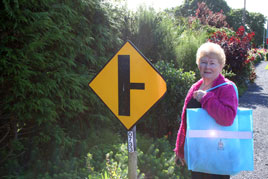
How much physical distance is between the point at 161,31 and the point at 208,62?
16.2 ft

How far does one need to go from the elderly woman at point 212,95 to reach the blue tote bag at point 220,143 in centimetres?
6

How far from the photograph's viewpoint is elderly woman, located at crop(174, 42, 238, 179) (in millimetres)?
1902

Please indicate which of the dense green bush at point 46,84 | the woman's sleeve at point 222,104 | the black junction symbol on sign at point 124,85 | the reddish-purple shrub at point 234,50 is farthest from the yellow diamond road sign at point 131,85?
the reddish-purple shrub at point 234,50

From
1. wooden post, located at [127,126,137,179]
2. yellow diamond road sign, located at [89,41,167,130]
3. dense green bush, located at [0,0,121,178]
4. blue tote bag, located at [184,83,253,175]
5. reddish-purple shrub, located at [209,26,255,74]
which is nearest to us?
blue tote bag, located at [184,83,253,175]

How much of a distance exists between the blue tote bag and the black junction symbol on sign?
48 cm

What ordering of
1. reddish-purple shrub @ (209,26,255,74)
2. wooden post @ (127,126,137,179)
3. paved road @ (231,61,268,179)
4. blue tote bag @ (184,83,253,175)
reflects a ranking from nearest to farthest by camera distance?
blue tote bag @ (184,83,253,175) < wooden post @ (127,126,137,179) < paved road @ (231,61,268,179) < reddish-purple shrub @ (209,26,255,74)

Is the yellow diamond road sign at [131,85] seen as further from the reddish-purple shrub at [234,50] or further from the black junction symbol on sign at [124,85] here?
the reddish-purple shrub at [234,50]

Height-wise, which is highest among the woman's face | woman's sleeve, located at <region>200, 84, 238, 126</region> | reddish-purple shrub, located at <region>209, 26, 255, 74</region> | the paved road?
reddish-purple shrub, located at <region>209, 26, 255, 74</region>

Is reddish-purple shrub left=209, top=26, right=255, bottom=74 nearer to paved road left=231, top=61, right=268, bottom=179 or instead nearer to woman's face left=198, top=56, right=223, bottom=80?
paved road left=231, top=61, right=268, bottom=179

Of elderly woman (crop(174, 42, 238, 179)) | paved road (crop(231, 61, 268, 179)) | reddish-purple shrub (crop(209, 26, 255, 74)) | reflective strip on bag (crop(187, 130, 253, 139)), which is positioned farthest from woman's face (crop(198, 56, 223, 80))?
reddish-purple shrub (crop(209, 26, 255, 74))

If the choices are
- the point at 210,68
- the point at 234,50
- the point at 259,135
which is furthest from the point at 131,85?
the point at 234,50

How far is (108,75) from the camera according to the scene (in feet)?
6.82

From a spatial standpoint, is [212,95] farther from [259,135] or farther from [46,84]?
[259,135]

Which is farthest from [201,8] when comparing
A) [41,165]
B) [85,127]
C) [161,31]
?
[41,165]
